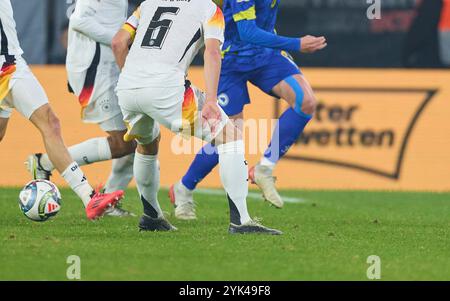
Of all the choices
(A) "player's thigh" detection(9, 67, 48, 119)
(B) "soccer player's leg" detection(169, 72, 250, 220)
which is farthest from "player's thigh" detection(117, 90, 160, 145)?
(B) "soccer player's leg" detection(169, 72, 250, 220)

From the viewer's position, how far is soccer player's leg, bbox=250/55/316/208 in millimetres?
9945

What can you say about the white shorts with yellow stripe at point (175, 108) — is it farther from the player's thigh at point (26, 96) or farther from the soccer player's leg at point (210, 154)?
the soccer player's leg at point (210, 154)

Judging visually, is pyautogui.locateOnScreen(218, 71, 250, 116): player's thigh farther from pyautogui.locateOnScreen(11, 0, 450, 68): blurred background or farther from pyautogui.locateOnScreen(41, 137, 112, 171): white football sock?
pyautogui.locateOnScreen(11, 0, 450, 68): blurred background

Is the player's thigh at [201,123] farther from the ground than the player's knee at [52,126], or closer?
farther from the ground

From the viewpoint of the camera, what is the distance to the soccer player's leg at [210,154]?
998 cm

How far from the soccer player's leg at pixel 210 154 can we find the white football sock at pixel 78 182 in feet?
4.41

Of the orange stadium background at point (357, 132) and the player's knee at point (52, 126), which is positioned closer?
the player's knee at point (52, 126)

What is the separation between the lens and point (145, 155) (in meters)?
8.42

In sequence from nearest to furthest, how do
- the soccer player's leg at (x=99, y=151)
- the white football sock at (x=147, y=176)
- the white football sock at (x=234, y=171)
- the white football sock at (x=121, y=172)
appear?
the white football sock at (x=234, y=171) → the white football sock at (x=147, y=176) → the soccer player's leg at (x=99, y=151) → the white football sock at (x=121, y=172)

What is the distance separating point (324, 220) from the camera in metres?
9.98

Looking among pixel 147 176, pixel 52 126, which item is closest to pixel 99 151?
pixel 52 126

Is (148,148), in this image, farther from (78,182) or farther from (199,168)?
(199,168)

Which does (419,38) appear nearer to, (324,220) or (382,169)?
(382,169)

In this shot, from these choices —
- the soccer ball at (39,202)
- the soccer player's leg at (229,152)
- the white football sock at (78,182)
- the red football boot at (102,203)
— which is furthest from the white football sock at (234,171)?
the soccer ball at (39,202)
